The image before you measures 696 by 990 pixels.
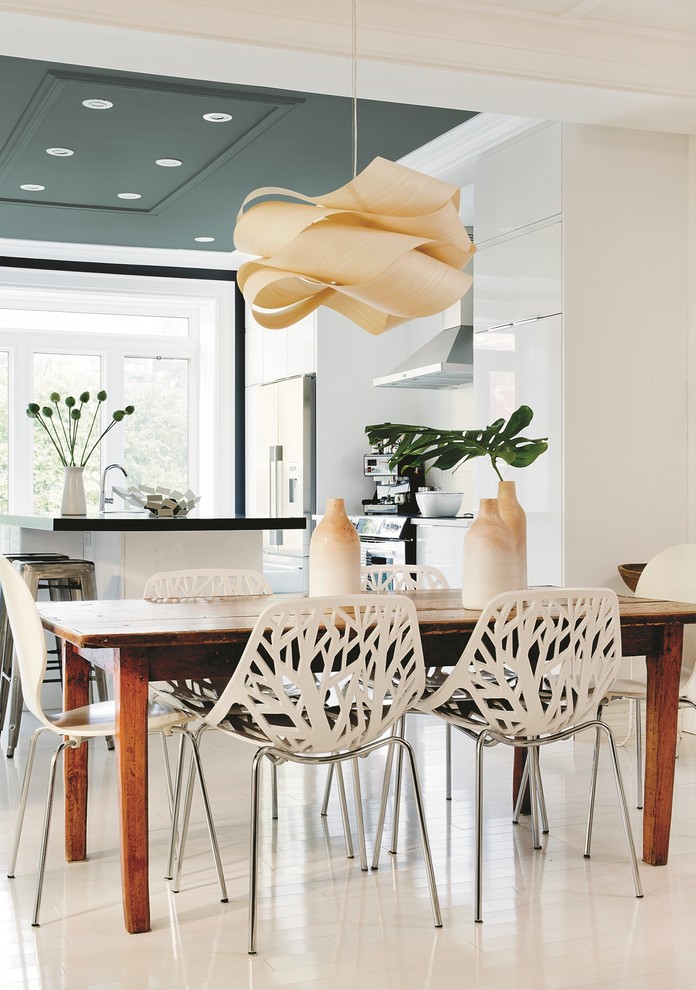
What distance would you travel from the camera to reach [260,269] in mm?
2703

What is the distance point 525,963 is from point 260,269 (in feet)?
5.77

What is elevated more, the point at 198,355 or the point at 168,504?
the point at 198,355

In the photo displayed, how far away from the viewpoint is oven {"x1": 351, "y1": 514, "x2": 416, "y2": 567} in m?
6.41

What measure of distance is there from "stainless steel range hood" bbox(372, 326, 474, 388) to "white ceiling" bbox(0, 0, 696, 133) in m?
1.77

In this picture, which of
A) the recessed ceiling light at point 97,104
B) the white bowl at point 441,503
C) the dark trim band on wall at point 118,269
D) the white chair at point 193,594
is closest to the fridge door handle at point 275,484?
the dark trim band on wall at point 118,269

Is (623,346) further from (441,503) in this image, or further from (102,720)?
(102,720)

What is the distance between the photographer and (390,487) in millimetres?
7098

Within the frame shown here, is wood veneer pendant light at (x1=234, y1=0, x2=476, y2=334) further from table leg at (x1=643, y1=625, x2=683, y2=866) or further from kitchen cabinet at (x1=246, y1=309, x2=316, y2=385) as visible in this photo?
kitchen cabinet at (x1=246, y1=309, x2=316, y2=385)

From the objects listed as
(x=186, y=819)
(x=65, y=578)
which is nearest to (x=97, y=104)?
(x=65, y=578)

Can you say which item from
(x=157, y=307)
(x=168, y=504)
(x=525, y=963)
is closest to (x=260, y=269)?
(x=525, y=963)

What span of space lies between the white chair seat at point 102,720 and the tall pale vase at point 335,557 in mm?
537

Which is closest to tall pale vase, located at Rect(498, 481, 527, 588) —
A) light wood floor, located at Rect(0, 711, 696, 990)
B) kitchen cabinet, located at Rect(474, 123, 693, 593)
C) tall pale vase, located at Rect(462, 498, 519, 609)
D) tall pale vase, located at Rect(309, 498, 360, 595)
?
tall pale vase, located at Rect(462, 498, 519, 609)

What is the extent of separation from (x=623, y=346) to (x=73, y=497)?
277 cm

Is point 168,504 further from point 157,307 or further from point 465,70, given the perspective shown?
point 157,307
